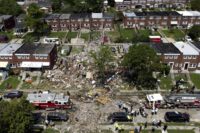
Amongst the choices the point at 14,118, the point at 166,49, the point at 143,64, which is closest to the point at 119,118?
the point at 143,64

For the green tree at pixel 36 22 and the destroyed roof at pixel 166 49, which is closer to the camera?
the destroyed roof at pixel 166 49

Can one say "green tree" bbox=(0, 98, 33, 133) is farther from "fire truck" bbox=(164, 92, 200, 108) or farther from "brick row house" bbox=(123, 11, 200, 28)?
"brick row house" bbox=(123, 11, 200, 28)

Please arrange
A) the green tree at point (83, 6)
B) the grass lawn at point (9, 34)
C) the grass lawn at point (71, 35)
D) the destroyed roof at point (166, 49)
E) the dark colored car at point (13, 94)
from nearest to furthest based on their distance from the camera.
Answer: the dark colored car at point (13, 94) < the destroyed roof at point (166, 49) < the grass lawn at point (9, 34) < the grass lawn at point (71, 35) < the green tree at point (83, 6)

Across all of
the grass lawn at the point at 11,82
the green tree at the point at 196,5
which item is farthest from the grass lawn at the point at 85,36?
the green tree at the point at 196,5

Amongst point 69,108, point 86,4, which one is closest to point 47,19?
point 86,4

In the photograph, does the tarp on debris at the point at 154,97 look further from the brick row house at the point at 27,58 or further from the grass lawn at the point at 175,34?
the grass lawn at the point at 175,34

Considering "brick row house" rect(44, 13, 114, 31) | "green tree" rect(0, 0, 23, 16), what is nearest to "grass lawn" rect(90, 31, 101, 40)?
"brick row house" rect(44, 13, 114, 31)

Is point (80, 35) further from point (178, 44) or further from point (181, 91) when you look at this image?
point (181, 91)
